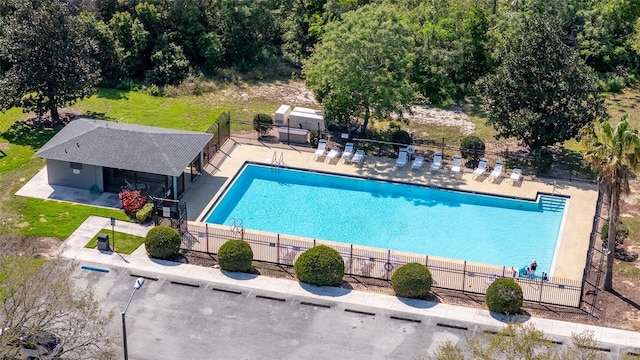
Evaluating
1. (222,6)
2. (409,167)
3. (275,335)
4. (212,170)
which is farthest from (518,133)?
(222,6)

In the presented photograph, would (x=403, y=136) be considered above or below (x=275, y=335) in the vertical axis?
above

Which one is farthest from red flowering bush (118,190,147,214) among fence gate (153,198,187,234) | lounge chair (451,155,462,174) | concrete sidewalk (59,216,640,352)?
lounge chair (451,155,462,174)

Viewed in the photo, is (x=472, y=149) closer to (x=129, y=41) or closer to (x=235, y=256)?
(x=235, y=256)

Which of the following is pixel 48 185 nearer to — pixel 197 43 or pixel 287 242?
pixel 287 242

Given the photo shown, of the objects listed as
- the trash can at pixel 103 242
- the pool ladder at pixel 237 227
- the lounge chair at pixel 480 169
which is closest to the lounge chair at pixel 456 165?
the lounge chair at pixel 480 169

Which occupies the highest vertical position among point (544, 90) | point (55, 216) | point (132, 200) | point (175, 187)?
point (544, 90)

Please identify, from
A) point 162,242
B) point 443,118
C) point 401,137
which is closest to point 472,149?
point 401,137
